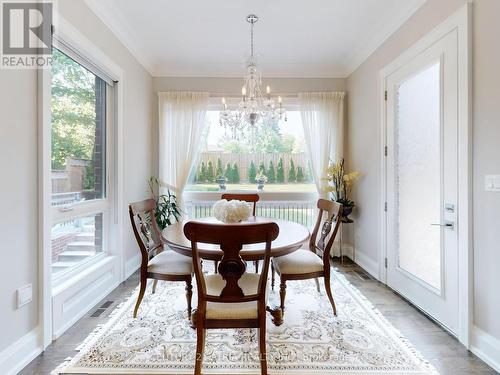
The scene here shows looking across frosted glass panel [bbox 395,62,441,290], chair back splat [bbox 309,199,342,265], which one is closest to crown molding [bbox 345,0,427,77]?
frosted glass panel [bbox 395,62,441,290]

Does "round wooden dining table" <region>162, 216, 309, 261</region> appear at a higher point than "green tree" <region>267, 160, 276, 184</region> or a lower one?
lower

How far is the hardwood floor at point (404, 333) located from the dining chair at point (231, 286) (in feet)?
3.48

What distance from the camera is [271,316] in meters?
2.25

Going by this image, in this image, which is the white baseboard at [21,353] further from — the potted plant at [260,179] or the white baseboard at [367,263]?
the white baseboard at [367,263]

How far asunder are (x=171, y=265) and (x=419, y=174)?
7.62 feet

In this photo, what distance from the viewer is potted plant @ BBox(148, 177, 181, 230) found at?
3625 millimetres

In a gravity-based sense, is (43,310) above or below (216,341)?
above

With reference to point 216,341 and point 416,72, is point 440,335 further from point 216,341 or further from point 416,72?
point 416,72

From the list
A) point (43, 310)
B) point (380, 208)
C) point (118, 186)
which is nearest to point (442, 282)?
point (380, 208)

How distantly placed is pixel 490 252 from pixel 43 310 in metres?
2.96

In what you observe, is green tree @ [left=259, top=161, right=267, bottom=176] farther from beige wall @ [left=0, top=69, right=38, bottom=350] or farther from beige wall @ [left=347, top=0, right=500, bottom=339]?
beige wall @ [left=0, top=69, right=38, bottom=350]

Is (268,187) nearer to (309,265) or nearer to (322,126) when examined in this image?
(322,126)

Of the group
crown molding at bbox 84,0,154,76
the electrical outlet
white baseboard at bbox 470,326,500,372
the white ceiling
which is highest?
the white ceiling

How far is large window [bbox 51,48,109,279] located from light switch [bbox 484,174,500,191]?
3061 mm
